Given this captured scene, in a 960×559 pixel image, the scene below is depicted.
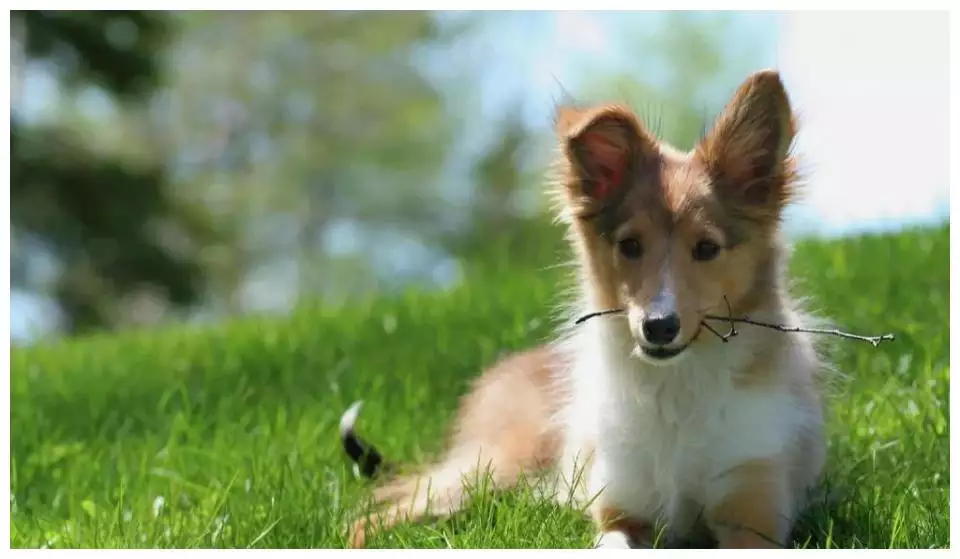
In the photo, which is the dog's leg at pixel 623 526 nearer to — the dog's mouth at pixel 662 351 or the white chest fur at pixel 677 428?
the white chest fur at pixel 677 428

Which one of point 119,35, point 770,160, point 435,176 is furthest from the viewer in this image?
point 435,176

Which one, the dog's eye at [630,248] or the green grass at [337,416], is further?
the green grass at [337,416]

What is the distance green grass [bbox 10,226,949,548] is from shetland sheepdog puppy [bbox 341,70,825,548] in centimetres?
18

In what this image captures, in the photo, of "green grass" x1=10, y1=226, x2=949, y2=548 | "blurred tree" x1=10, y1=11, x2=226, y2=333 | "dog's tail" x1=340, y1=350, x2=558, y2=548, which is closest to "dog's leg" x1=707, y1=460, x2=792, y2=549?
"green grass" x1=10, y1=226, x2=949, y2=548

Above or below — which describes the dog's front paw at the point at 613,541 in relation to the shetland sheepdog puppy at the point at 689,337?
below

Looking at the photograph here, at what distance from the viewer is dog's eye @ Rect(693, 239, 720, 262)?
2506mm

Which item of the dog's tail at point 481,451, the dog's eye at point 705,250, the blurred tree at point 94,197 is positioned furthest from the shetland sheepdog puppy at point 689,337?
the blurred tree at point 94,197

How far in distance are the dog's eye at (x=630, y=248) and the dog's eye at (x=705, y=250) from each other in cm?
13

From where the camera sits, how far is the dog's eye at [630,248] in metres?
2.55

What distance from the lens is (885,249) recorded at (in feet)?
16.3

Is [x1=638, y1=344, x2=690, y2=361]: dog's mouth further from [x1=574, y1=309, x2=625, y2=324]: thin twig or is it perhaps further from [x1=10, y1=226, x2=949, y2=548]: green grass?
[x1=10, y1=226, x2=949, y2=548]: green grass
